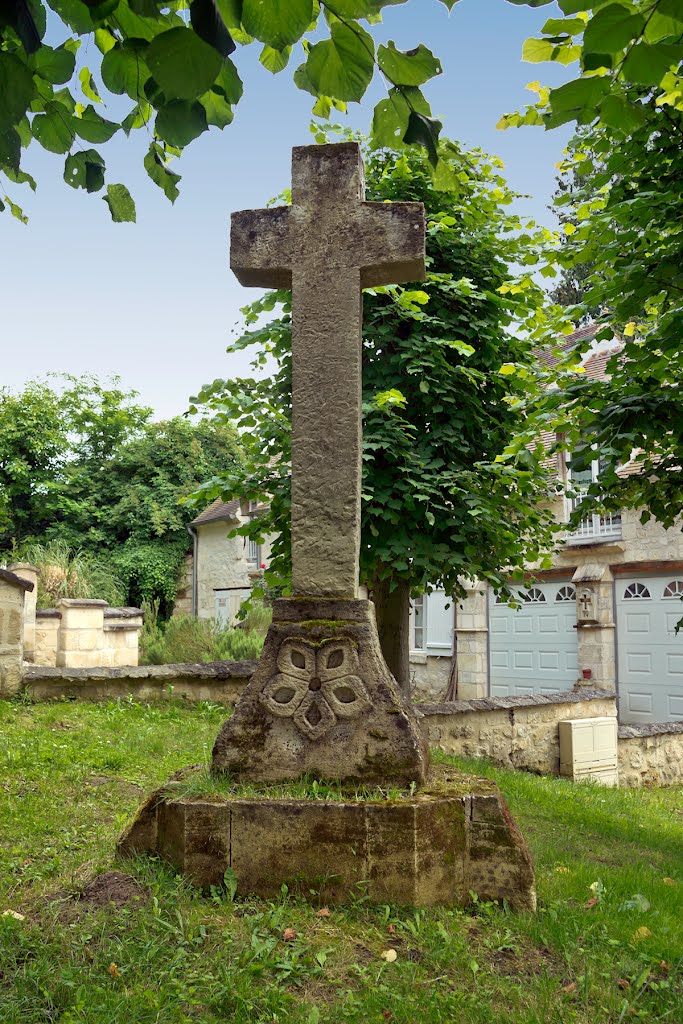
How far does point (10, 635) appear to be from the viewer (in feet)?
27.6

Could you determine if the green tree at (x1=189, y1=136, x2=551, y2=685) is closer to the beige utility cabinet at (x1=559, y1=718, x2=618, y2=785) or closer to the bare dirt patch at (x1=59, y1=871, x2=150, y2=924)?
the beige utility cabinet at (x1=559, y1=718, x2=618, y2=785)

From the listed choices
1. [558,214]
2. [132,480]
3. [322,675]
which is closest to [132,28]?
[322,675]

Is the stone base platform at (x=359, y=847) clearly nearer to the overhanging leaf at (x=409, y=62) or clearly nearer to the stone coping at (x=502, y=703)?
the overhanging leaf at (x=409, y=62)

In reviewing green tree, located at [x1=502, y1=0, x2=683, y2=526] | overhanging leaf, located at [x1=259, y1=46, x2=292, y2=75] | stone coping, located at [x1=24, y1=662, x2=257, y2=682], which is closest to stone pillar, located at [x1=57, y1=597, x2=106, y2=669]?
stone coping, located at [x1=24, y1=662, x2=257, y2=682]

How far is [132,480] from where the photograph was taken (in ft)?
81.5

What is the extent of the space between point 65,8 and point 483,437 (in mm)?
6143

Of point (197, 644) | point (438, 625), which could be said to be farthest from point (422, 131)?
point (438, 625)

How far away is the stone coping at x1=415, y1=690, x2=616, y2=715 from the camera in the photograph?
29.6ft

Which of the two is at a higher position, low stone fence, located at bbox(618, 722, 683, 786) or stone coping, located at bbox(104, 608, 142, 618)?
stone coping, located at bbox(104, 608, 142, 618)

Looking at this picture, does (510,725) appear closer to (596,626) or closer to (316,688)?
(596,626)

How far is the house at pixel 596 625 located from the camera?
14.4 metres

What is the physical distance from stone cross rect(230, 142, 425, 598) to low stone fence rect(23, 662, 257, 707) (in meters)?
4.82

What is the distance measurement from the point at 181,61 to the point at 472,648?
16.7 meters

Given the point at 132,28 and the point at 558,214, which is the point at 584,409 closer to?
the point at 132,28
